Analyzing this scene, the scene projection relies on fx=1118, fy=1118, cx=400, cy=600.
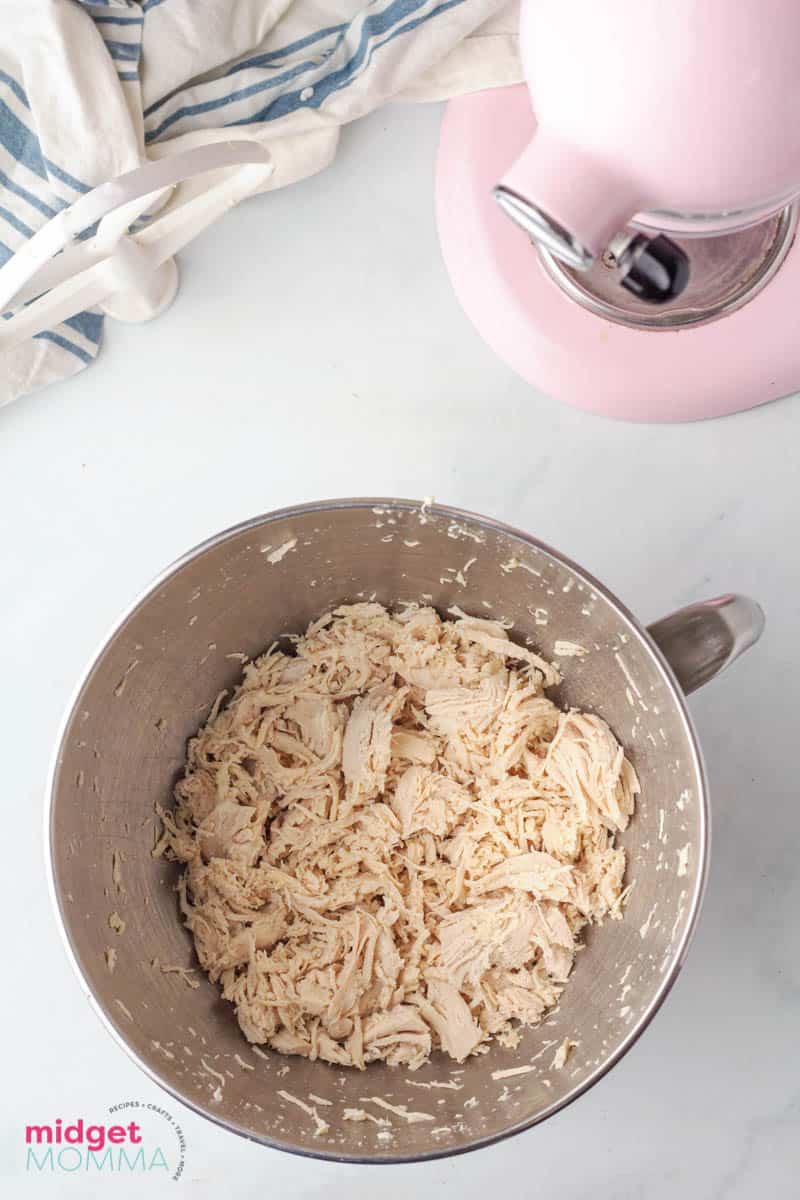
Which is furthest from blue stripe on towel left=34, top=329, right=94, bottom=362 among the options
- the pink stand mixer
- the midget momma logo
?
the midget momma logo

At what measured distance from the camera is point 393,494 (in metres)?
0.85

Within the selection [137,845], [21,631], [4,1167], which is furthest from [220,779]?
[4,1167]

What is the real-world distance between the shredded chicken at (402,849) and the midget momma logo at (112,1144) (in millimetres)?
186

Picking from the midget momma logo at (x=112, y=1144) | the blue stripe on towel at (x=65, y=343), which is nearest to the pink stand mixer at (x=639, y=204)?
the blue stripe on towel at (x=65, y=343)

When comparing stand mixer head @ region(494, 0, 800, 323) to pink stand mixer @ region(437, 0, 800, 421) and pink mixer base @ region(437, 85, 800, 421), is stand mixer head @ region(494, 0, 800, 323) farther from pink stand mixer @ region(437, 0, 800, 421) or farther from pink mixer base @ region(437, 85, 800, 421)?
pink mixer base @ region(437, 85, 800, 421)

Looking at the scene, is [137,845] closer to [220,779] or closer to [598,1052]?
[220,779]

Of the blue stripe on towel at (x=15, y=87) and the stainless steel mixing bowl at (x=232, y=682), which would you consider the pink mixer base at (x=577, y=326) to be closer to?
the stainless steel mixing bowl at (x=232, y=682)

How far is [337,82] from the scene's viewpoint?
2.68 feet

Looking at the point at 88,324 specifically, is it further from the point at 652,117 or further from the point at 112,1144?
the point at 112,1144

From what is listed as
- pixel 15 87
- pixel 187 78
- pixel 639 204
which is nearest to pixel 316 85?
pixel 187 78

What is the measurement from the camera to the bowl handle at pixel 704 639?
0.63m

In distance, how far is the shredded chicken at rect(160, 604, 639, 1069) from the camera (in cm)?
72

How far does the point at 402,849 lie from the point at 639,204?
16.7 inches

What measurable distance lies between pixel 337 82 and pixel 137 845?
0.56 meters
